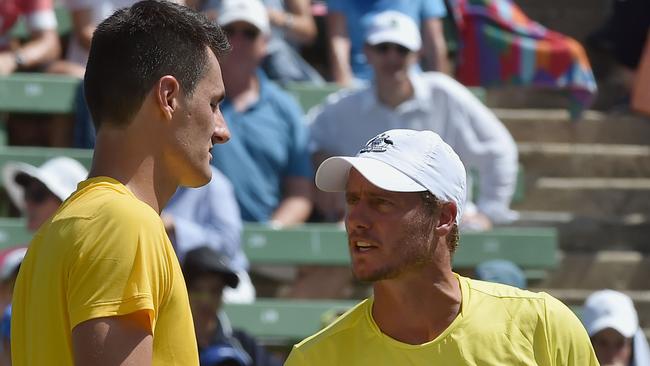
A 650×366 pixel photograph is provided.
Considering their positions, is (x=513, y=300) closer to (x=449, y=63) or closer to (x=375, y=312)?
(x=375, y=312)

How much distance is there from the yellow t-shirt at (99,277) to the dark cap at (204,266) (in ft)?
9.33

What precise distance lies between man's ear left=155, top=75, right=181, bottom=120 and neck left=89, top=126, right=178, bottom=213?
7cm

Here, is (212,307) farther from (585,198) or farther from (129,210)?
(585,198)

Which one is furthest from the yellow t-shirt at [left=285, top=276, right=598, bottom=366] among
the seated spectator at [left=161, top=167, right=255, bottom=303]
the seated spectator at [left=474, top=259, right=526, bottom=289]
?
the seated spectator at [left=161, top=167, right=255, bottom=303]

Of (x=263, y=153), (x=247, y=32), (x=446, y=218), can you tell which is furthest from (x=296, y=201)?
(x=446, y=218)

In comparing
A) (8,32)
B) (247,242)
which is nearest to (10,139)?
(8,32)

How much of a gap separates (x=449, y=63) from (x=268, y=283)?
273 cm

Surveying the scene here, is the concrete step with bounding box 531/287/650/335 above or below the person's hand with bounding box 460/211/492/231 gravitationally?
below

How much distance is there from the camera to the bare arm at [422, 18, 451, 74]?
27.9ft

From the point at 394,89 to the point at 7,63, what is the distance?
6.92 feet

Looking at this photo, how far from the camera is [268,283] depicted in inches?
290

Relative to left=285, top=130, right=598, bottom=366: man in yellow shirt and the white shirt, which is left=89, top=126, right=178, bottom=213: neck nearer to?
left=285, top=130, right=598, bottom=366: man in yellow shirt

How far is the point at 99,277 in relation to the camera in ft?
8.23

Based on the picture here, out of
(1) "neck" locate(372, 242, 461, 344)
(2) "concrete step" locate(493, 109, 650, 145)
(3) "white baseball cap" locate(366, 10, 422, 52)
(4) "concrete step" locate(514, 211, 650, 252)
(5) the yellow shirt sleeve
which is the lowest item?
(4) "concrete step" locate(514, 211, 650, 252)
